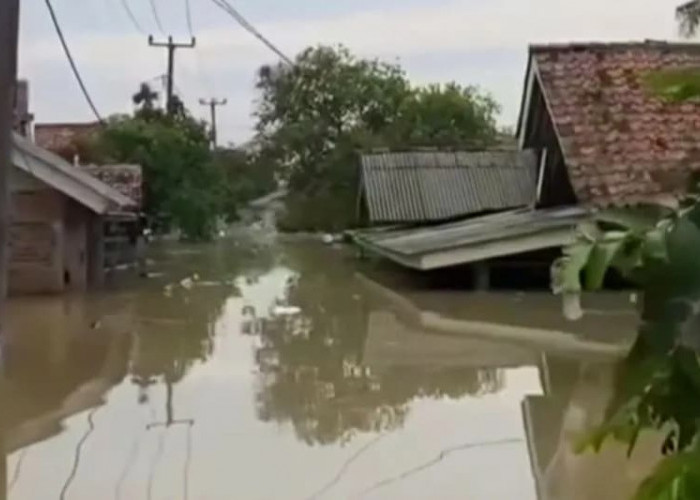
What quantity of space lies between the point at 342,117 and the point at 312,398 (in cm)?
2588

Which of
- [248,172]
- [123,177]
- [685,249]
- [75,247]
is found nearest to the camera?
[685,249]

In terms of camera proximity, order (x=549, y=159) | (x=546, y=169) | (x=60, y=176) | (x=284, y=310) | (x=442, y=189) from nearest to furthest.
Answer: (x=284, y=310), (x=60, y=176), (x=549, y=159), (x=546, y=169), (x=442, y=189)

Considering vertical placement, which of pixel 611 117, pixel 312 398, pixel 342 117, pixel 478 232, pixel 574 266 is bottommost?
pixel 312 398

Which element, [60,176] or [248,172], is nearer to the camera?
[60,176]

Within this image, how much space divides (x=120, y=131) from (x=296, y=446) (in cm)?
2164

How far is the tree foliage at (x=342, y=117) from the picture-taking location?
108 ft

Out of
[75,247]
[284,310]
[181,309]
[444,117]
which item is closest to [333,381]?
A: [284,310]

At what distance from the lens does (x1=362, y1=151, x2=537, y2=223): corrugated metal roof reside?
1964 cm

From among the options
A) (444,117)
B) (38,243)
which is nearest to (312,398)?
(38,243)

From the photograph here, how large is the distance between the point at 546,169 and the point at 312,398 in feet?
32.2

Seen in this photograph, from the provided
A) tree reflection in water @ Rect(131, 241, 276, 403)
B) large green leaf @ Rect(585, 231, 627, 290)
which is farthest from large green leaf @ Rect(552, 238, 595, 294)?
tree reflection in water @ Rect(131, 241, 276, 403)

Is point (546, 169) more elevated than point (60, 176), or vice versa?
point (546, 169)

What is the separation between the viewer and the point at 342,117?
34.6m

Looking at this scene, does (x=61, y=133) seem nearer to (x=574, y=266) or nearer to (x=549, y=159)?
(x=549, y=159)
